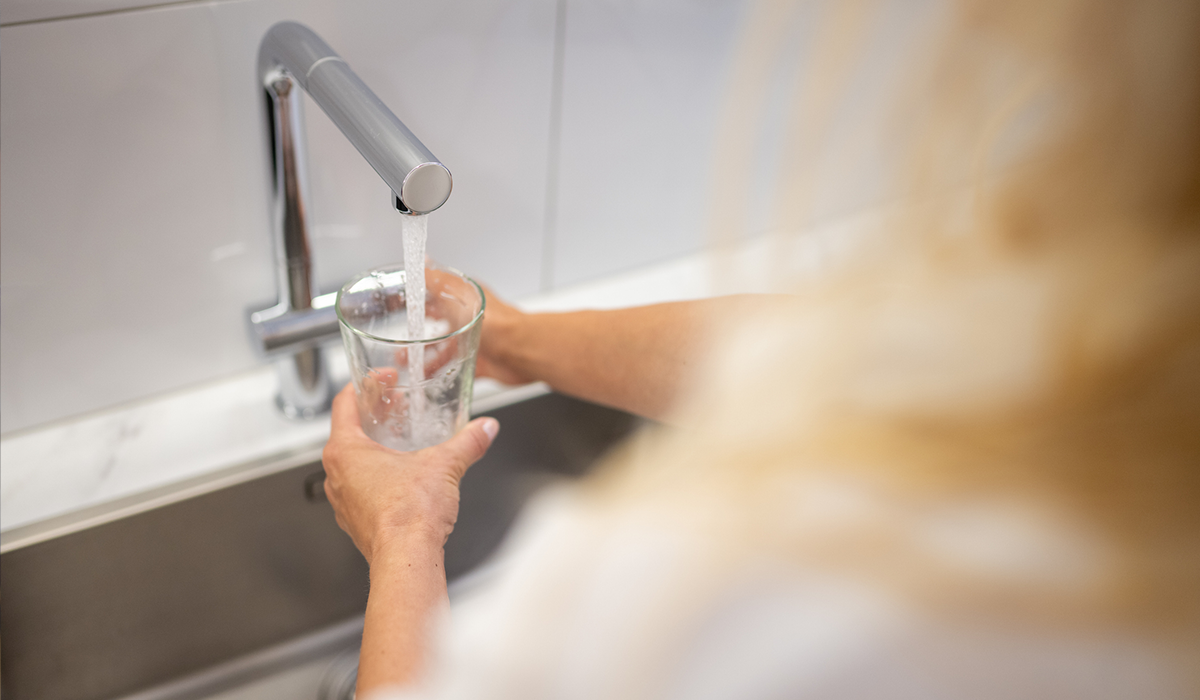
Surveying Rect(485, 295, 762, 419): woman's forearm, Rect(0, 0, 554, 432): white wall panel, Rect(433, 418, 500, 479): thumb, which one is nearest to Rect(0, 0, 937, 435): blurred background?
Rect(0, 0, 554, 432): white wall panel

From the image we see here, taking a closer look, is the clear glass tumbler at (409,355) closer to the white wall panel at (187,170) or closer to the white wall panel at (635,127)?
the white wall panel at (187,170)

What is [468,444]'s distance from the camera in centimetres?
63

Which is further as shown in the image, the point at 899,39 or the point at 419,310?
the point at 899,39

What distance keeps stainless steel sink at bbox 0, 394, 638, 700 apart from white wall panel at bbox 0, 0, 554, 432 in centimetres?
12

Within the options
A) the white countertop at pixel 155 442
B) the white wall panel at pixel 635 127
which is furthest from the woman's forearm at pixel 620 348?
the white wall panel at pixel 635 127

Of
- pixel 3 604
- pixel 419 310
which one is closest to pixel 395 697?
pixel 419 310

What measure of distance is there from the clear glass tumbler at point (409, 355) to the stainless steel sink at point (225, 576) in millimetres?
155

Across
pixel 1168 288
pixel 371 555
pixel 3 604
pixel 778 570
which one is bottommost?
pixel 3 604

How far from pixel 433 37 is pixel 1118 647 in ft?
2.02

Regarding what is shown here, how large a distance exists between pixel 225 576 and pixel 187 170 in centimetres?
34

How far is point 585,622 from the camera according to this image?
1.24 ft

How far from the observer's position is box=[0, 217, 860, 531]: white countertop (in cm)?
68

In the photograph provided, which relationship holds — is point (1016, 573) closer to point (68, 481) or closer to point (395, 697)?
point (395, 697)

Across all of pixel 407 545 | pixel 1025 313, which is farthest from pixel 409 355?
pixel 1025 313
